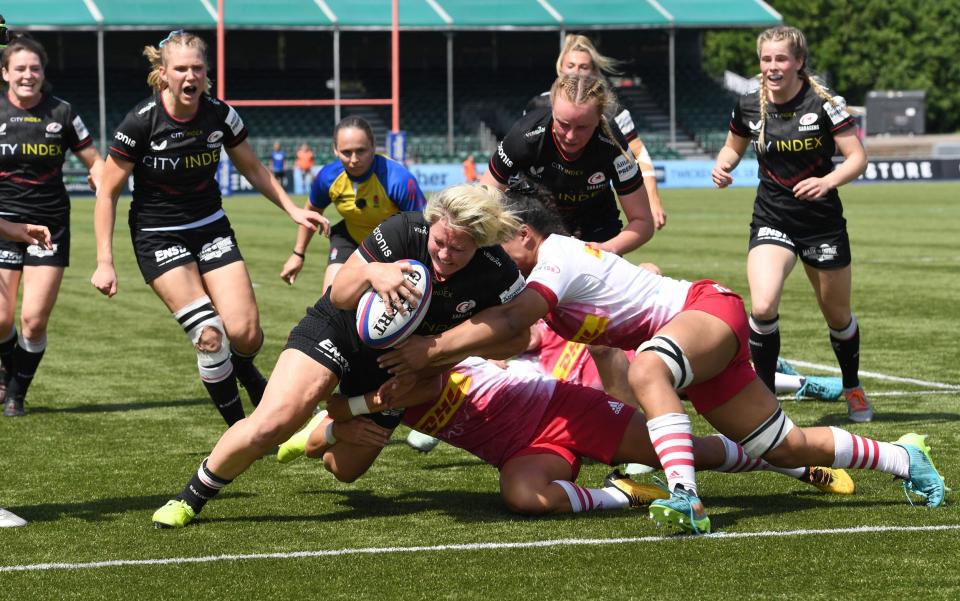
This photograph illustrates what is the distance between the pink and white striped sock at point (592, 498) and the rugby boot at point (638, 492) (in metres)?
0.03

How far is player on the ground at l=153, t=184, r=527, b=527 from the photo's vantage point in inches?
225

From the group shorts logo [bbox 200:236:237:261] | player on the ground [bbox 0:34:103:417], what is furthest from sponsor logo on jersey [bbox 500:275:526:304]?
player on the ground [bbox 0:34:103:417]

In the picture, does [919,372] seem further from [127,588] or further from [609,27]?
[609,27]

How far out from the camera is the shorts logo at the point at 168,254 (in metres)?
7.90

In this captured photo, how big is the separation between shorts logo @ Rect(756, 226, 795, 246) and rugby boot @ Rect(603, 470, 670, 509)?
2636 millimetres

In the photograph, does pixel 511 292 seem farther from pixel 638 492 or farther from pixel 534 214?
pixel 638 492

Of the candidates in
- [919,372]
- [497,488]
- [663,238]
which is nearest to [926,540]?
[497,488]

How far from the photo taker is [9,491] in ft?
22.5

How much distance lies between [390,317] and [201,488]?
3.62 feet

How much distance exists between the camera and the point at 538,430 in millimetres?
6520

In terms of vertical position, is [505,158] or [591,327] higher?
[505,158]

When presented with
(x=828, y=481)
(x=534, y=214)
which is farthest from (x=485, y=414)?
(x=828, y=481)

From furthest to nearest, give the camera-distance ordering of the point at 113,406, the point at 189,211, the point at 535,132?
the point at 113,406 → the point at 189,211 → the point at 535,132

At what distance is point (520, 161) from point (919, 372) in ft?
13.4
